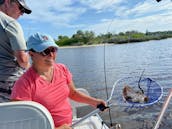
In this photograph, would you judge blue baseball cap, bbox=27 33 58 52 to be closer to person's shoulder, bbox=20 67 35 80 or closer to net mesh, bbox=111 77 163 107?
person's shoulder, bbox=20 67 35 80

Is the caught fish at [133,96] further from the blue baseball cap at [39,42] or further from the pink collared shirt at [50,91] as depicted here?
the blue baseball cap at [39,42]

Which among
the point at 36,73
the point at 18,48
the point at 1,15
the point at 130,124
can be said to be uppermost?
the point at 1,15

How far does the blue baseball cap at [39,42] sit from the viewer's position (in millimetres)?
2385

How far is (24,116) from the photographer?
222 cm

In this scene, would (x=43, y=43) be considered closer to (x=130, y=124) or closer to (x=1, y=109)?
(x=1, y=109)

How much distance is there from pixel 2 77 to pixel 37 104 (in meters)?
0.85

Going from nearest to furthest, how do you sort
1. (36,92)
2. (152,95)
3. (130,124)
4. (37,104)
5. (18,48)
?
1. (37,104)
2. (36,92)
3. (18,48)
4. (152,95)
5. (130,124)

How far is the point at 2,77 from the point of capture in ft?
9.47

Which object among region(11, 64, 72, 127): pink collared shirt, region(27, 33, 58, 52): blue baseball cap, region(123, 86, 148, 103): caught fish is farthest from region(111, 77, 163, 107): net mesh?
region(27, 33, 58, 52): blue baseball cap

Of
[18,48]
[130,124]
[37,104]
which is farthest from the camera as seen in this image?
[130,124]

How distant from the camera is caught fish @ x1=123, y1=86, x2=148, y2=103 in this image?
2833 millimetres

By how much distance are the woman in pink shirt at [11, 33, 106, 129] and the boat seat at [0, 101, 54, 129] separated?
0.11 meters

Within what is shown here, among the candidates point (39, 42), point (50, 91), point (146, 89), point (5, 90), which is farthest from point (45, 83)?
point (146, 89)

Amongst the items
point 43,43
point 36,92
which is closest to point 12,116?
point 36,92
